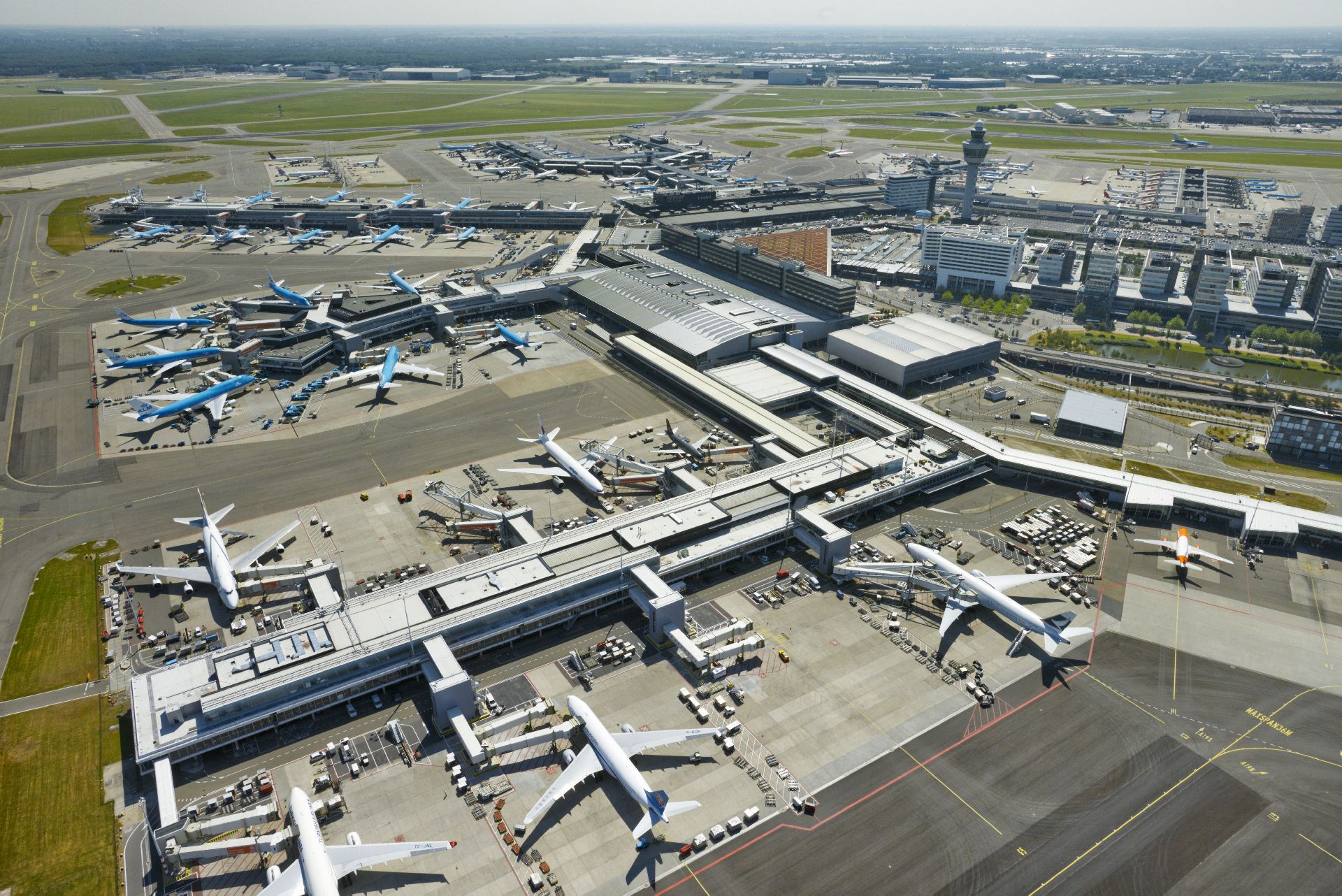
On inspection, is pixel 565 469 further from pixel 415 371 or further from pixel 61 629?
pixel 61 629

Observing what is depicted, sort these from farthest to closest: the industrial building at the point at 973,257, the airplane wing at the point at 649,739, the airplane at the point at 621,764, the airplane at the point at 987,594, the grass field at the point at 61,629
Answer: the industrial building at the point at 973,257, the airplane at the point at 987,594, the grass field at the point at 61,629, the airplane wing at the point at 649,739, the airplane at the point at 621,764

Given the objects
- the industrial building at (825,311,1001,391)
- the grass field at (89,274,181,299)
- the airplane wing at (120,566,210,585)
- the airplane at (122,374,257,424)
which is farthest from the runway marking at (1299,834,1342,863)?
the grass field at (89,274,181,299)

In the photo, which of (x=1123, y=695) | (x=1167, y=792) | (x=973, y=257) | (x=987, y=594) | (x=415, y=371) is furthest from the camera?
(x=973, y=257)

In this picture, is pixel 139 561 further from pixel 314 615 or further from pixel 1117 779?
pixel 1117 779

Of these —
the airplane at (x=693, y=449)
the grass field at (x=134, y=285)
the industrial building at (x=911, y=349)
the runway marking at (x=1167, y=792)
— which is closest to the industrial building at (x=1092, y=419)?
the industrial building at (x=911, y=349)

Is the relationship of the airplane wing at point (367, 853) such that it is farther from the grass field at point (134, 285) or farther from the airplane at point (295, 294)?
the grass field at point (134, 285)

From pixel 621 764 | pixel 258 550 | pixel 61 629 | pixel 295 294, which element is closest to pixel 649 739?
pixel 621 764
